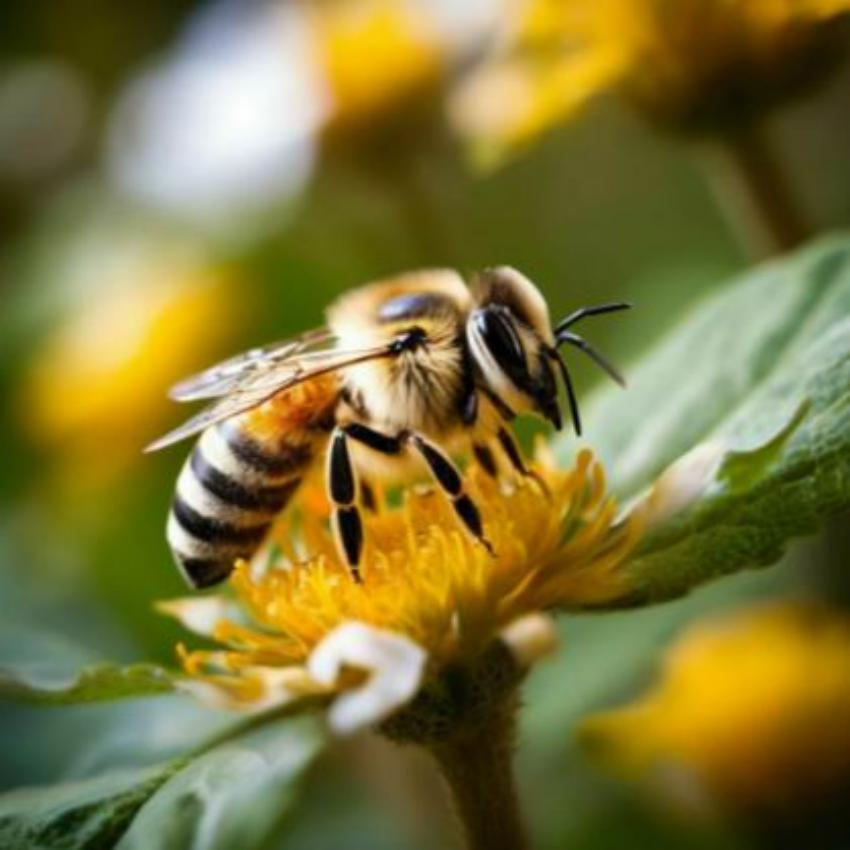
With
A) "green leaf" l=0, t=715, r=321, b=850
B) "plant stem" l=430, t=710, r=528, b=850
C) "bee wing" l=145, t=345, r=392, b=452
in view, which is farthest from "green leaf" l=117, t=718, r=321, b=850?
"bee wing" l=145, t=345, r=392, b=452

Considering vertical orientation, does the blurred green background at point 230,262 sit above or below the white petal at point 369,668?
above

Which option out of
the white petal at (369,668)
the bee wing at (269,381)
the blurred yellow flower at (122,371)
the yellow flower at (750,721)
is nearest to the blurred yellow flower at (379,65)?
the blurred yellow flower at (122,371)

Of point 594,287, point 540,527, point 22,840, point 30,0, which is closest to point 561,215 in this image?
point 594,287

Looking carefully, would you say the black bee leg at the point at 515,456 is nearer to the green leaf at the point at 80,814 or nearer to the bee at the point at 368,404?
the bee at the point at 368,404

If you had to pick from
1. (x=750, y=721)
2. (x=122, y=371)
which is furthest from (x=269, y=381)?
(x=122, y=371)

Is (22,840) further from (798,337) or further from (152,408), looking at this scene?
(152,408)

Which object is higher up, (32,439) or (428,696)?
(32,439)
